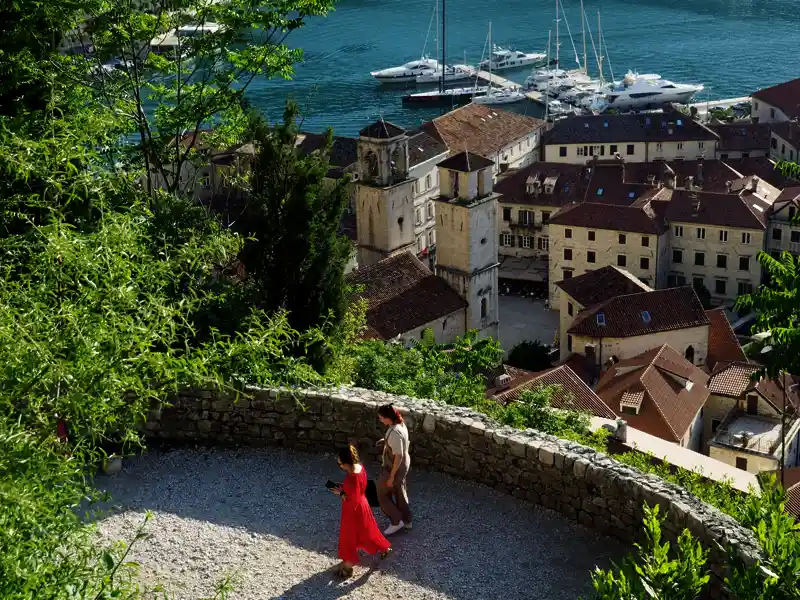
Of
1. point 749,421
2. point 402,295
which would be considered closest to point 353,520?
point 402,295

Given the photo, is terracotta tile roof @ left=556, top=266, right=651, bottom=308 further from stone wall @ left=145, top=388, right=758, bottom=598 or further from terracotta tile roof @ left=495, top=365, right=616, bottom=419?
stone wall @ left=145, top=388, right=758, bottom=598

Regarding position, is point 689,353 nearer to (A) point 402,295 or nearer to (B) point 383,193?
(A) point 402,295

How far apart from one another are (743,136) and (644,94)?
17.0m

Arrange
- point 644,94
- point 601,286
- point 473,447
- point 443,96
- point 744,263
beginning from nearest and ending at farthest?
point 473,447 → point 601,286 → point 744,263 → point 644,94 → point 443,96

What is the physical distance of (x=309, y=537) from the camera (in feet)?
32.2

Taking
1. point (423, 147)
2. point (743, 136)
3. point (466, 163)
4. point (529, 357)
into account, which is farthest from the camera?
point (743, 136)

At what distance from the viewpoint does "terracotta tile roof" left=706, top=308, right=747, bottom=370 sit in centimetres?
3925

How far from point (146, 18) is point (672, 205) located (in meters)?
37.5

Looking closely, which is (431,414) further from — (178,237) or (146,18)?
(146,18)

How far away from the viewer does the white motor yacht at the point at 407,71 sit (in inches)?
3433

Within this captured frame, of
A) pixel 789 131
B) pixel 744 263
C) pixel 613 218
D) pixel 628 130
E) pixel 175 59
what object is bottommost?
pixel 744 263

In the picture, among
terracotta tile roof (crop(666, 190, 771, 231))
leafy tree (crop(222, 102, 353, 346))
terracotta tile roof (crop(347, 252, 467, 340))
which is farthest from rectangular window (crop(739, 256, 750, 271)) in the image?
leafy tree (crop(222, 102, 353, 346))

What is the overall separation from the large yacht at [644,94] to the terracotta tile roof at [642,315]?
43.3 metres

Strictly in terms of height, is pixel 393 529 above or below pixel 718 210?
above
